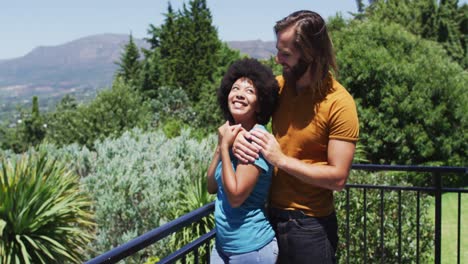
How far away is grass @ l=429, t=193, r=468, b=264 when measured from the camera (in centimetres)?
Answer: 855

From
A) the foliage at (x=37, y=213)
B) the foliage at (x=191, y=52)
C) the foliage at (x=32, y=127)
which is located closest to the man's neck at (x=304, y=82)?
the foliage at (x=37, y=213)

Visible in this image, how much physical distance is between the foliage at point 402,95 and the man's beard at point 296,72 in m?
11.8

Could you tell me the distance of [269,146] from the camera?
181cm

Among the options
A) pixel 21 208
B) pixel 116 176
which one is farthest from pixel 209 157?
pixel 21 208

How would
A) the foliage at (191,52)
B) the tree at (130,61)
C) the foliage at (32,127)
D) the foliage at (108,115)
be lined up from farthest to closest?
the foliage at (32,127) < the tree at (130,61) < the foliage at (191,52) < the foliage at (108,115)

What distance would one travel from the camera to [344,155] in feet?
5.88

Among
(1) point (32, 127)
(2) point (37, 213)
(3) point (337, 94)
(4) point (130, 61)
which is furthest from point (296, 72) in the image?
(1) point (32, 127)

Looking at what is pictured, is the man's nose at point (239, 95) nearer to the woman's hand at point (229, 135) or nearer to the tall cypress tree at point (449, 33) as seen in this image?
the woman's hand at point (229, 135)

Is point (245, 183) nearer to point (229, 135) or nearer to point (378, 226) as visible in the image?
point (229, 135)

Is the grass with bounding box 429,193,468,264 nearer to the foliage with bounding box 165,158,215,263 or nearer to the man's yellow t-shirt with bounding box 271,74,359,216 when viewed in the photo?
the foliage with bounding box 165,158,215,263

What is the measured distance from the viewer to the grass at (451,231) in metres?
8.55

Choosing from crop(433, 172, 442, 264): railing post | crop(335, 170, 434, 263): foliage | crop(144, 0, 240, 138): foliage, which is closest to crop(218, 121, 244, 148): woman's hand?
crop(433, 172, 442, 264): railing post

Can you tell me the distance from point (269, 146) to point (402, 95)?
12.5 m

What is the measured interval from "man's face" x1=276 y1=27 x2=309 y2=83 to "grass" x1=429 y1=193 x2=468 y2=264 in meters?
7.17
